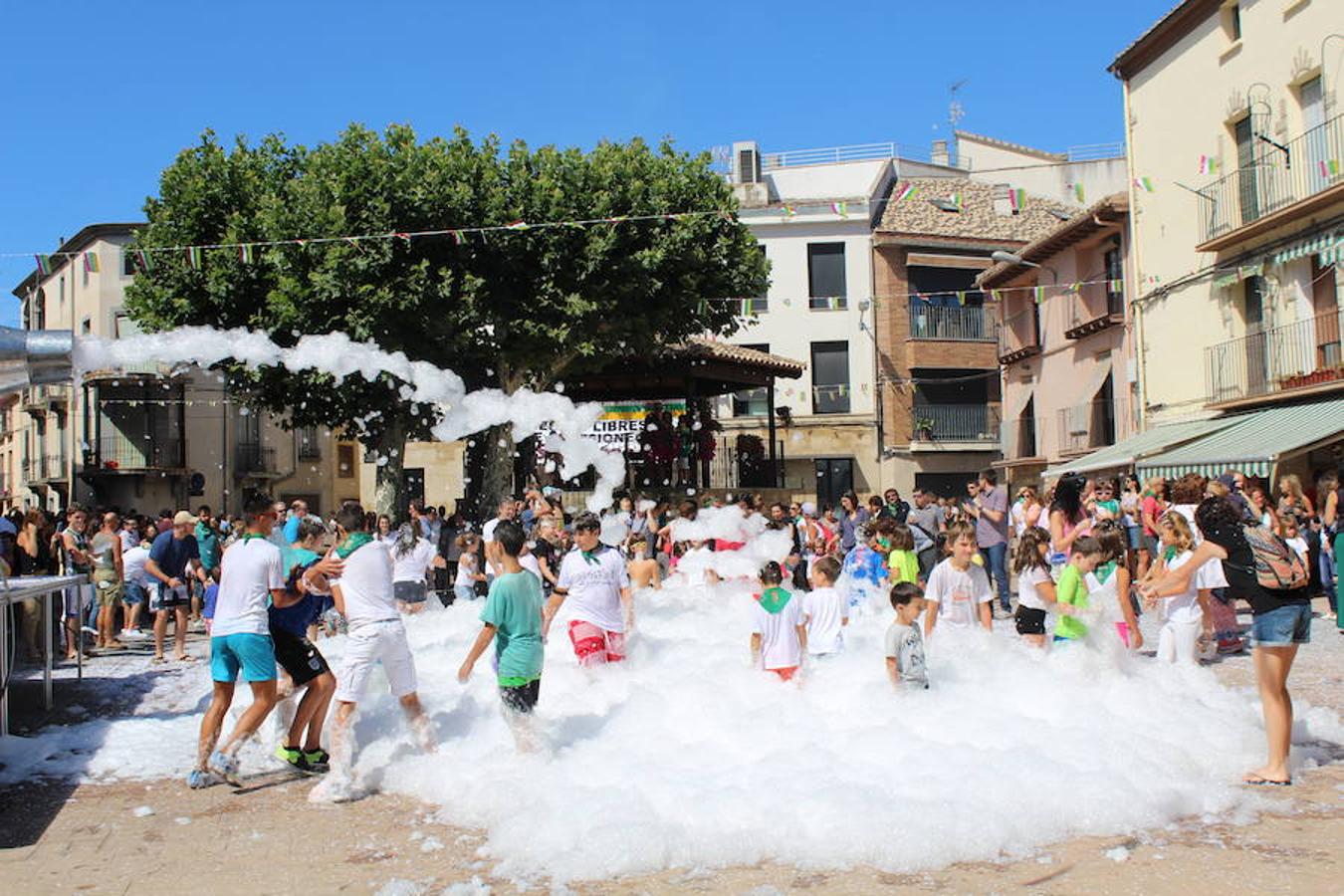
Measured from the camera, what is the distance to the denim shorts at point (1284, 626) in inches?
253

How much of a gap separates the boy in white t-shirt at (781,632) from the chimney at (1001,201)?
98.9ft

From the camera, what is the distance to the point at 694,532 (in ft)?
52.4

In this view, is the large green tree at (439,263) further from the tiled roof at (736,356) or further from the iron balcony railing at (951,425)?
the iron balcony railing at (951,425)

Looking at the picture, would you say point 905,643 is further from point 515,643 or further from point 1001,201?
point 1001,201

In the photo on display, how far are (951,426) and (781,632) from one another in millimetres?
27489

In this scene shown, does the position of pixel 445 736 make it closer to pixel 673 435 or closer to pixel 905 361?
pixel 673 435

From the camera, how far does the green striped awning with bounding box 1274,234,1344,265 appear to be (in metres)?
17.2

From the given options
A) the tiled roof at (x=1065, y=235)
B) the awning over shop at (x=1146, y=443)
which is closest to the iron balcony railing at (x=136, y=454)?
the tiled roof at (x=1065, y=235)

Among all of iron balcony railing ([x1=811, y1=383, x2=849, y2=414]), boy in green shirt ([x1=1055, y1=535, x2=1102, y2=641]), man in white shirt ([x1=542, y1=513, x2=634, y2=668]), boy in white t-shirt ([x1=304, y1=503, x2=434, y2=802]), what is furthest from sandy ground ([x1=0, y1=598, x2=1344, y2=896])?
iron balcony railing ([x1=811, y1=383, x2=849, y2=414])

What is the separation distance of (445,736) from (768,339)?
2853 cm

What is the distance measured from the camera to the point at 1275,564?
21.2ft

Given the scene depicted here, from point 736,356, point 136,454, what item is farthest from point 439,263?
point 136,454

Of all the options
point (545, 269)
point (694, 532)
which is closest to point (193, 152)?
point (545, 269)

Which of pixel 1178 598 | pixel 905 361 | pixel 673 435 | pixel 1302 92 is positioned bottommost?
pixel 1178 598
